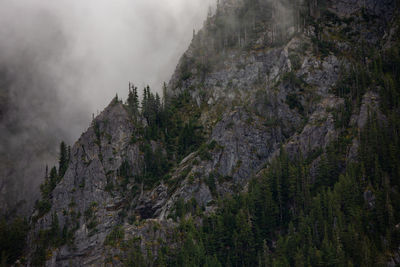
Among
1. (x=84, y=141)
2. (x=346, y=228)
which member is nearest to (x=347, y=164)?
(x=346, y=228)

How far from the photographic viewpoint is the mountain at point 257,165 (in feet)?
343

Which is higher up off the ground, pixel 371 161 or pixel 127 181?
pixel 127 181

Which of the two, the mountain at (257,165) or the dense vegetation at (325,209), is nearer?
the dense vegetation at (325,209)

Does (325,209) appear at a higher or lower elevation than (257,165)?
lower

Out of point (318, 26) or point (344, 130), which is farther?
point (318, 26)

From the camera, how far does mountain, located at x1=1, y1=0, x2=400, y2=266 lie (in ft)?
343

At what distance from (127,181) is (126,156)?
455 inches

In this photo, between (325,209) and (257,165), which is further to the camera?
(257,165)

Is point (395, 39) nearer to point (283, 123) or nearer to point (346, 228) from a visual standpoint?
point (283, 123)

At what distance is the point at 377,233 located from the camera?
92.9 m

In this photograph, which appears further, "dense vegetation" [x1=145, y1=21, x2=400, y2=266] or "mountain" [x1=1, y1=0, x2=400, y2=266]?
"mountain" [x1=1, y1=0, x2=400, y2=266]

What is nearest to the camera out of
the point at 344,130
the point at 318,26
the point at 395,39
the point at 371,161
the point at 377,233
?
the point at 377,233

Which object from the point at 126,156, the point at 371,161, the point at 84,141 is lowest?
the point at 371,161

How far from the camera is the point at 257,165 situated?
488ft
